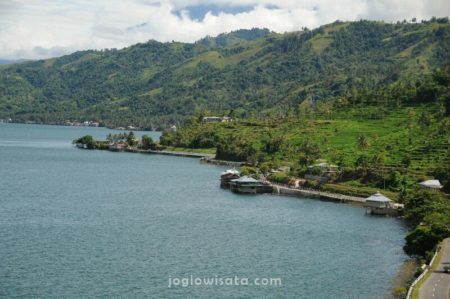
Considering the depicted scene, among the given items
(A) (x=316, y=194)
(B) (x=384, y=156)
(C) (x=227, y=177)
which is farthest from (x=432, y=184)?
(C) (x=227, y=177)

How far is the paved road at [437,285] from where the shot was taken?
54688 mm

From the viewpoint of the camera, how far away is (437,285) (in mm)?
57844

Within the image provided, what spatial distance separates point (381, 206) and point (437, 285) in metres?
51.3

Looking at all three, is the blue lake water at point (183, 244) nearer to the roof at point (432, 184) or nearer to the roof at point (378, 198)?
the roof at point (378, 198)

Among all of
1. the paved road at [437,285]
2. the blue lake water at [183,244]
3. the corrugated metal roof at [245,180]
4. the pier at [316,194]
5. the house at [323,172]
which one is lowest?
the blue lake water at [183,244]

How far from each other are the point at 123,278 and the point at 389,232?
43387 mm

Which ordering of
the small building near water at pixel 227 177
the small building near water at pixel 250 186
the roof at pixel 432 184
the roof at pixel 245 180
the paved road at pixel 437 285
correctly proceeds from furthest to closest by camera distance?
the small building near water at pixel 227 177 → the roof at pixel 245 180 → the small building near water at pixel 250 186 → the roof at pixel 432 184 → the paved road at pixel 437 285

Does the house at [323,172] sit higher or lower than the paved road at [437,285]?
higher

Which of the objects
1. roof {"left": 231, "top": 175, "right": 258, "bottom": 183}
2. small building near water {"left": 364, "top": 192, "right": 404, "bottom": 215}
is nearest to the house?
roof {"left": 231, "top": 175, "right": 258, "bottom": 183}

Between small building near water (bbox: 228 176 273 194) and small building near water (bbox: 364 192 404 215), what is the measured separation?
1169 inches

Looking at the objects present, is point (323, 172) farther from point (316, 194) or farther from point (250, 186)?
point (250, 186)

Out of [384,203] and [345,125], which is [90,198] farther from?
[345,125]

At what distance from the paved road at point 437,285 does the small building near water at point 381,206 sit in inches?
1636

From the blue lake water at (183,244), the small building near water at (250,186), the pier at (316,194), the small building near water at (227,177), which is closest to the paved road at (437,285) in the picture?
the blue lake water at (183,244)
